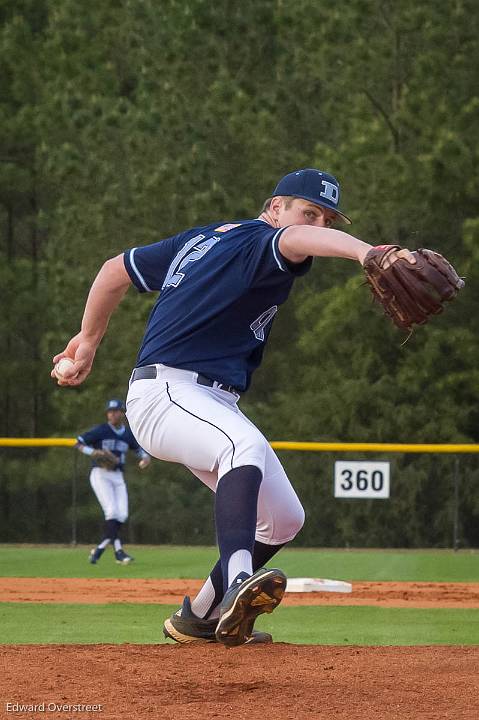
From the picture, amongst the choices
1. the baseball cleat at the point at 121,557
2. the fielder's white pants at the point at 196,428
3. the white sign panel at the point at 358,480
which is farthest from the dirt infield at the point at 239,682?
the white sign panel at the point at 358,480

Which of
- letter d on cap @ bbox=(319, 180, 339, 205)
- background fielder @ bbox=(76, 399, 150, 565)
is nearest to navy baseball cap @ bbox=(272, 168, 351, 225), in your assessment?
letter d on cap @ bbox=(319, 180, 339, 205)

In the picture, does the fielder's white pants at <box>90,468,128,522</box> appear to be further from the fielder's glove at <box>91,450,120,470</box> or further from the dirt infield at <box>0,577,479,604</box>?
the dirt infield at <box>0,577,479,604</box>

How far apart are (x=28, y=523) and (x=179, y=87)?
876 centimetres

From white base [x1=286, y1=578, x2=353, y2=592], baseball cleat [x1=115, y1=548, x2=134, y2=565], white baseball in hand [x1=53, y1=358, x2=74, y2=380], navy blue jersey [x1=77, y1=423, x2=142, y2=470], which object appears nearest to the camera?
white baseball in hand [x1=53, y1=358, x2=74, y2=380]

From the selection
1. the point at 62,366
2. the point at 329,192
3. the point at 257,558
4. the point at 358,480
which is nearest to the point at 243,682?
the point at 257,558

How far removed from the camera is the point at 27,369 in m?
27.2

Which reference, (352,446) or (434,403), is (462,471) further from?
(434,403)

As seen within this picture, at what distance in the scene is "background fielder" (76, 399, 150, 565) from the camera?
1441 cm

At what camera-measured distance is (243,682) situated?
4.56 metres

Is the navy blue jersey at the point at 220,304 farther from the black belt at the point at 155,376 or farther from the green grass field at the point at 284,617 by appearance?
the green grass field at the point at 284,617

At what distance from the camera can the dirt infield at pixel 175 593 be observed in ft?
32.6

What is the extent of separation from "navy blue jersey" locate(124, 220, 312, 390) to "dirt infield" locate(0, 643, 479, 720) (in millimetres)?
1120

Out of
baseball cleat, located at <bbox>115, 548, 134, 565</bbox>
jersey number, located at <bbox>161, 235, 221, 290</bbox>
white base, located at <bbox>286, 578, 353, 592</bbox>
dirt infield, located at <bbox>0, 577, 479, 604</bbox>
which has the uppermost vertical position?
jersey number, located at <bbox>161, 235, 221, 290</bbox>

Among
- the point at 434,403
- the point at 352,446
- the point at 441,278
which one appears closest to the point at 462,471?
the point at 352,446
